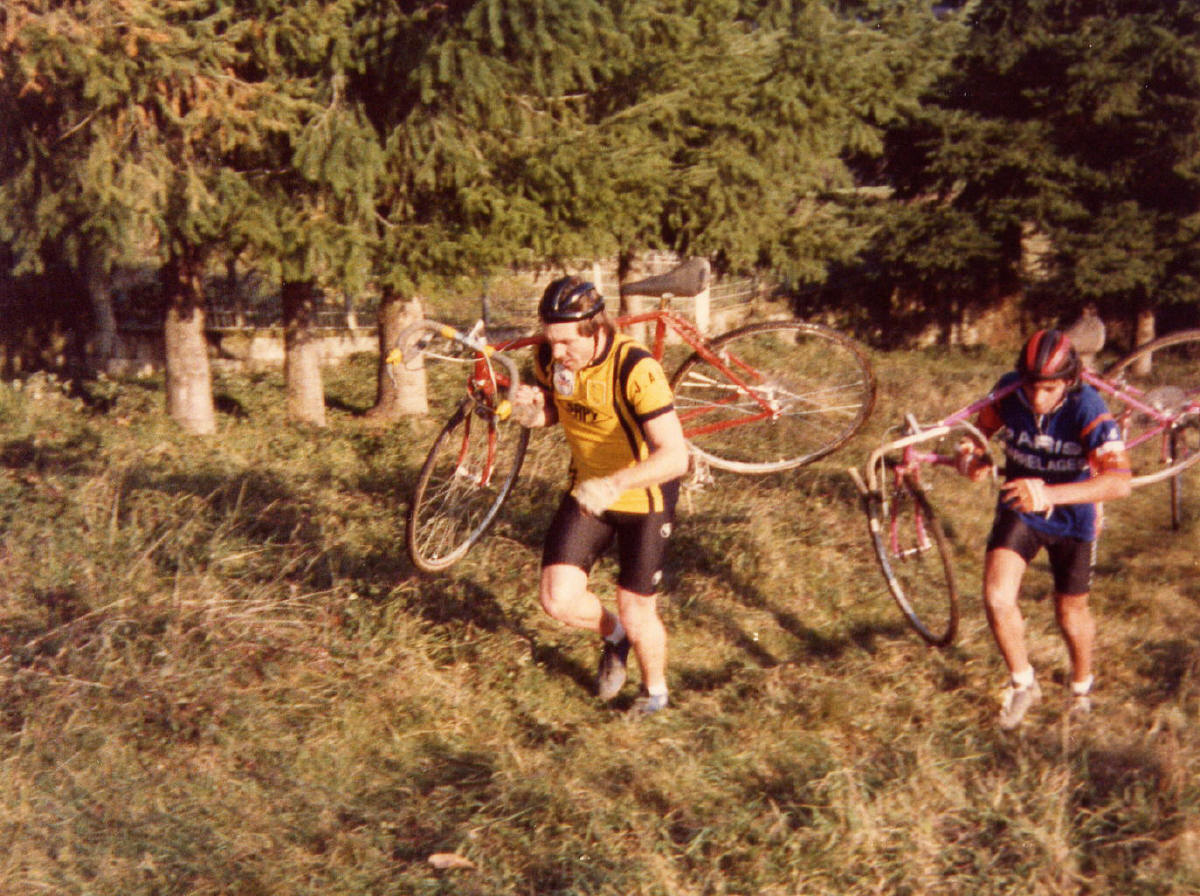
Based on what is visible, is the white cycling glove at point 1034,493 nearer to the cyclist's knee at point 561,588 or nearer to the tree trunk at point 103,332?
the cyclist's knee at point 561,588

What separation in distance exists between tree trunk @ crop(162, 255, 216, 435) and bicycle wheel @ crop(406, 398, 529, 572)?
566 cm

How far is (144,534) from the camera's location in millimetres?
6367

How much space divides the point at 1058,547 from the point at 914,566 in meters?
2.14

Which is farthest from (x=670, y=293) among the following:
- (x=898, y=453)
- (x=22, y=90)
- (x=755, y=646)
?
(x=22, y=90)

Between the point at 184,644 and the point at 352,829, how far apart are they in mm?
1455

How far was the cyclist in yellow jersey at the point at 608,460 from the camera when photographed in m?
4.46

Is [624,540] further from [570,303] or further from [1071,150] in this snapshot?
[1071,150]

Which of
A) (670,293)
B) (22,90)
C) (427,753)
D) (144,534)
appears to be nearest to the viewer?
(427,753)

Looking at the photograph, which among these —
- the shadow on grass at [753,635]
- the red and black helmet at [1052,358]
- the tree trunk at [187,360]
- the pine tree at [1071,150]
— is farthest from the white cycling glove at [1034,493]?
the pine tree at [1071,150]

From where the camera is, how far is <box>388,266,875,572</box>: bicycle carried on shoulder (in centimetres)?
558

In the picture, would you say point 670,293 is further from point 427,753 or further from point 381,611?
point 427,753

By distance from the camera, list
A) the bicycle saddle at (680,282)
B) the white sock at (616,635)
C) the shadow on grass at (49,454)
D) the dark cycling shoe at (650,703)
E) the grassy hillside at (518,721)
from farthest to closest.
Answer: the shadow on grass at (49,454), the bicycle saddle at (680,282), the white sock at (616,635), the dark cycling shoe at (650,703), the grassy hillside at (518,721)

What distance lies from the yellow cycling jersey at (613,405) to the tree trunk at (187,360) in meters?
7.14

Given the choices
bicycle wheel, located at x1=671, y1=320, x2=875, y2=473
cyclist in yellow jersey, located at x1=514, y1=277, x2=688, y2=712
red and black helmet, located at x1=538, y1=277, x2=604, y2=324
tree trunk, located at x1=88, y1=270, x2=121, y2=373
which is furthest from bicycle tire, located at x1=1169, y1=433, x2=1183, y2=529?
tree trunk, located at x1=88, y1=270, x2=121, y2=373
